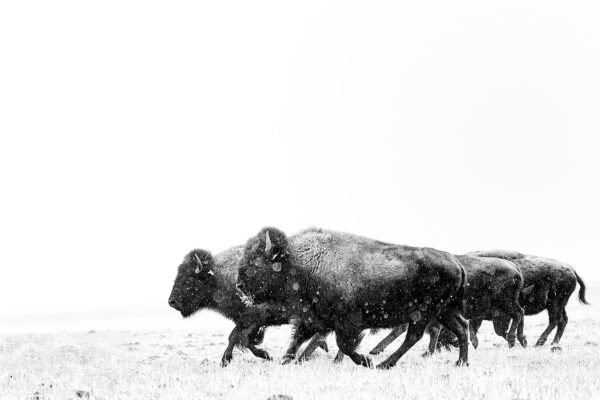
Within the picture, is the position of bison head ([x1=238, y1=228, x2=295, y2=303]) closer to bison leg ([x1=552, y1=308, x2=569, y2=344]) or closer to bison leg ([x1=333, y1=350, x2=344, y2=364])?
bison leg ([x1=333, y1=350, x2=344, y2=364])

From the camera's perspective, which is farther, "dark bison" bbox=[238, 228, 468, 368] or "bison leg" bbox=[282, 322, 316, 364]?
"bison leg" bbox=[282, 322, 316, 364]

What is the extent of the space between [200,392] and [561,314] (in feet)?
37.4

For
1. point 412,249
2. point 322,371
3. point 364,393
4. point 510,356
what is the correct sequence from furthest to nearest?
point 510,356 < point 412,249 < point 322,371 < point 364,393

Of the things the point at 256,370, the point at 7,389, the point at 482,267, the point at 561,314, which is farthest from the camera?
the point at 561,314

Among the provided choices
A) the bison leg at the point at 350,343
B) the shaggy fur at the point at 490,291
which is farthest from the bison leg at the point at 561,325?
the bison leg at the point at 350,343

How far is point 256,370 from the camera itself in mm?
8828

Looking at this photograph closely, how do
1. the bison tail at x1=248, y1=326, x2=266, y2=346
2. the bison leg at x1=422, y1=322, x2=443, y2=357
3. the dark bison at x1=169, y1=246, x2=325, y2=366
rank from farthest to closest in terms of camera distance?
the dark bison at x1=169, y1=246, x2=325, y2=366
the bison leg at x1=422, y1=322, x2=443, y2=357
the bison tail at x1=248, y1=326, x2=266, y2=346

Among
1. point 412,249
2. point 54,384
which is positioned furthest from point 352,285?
point 54,384

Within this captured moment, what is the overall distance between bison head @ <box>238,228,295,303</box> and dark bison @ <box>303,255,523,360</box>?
4.66m

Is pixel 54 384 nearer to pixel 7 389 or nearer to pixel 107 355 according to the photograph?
pixel 7 389

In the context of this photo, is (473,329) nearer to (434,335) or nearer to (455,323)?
(434,335)

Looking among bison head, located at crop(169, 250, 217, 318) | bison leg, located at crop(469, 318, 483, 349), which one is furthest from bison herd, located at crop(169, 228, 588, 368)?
bison leg, located at crop(469, 318, 483, 349)

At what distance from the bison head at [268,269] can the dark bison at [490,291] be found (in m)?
4.66

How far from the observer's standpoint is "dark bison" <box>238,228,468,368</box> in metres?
9.32
